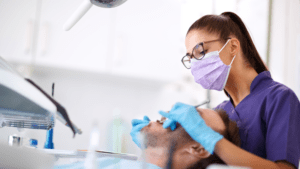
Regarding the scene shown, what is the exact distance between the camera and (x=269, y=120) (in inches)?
37.3

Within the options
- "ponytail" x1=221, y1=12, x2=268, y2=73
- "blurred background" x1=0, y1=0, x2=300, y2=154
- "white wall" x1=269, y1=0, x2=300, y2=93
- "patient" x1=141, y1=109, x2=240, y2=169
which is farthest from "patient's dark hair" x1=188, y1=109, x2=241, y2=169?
"white wall" x1=269, y1=0, x2=300, y2=93

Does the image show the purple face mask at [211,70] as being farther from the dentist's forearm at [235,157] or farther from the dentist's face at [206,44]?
the dentist's forearm at [235,157]

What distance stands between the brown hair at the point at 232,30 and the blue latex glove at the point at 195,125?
1.38 ft

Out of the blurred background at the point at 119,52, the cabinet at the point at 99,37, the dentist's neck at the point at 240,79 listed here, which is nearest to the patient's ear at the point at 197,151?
the dentist's neck at the point at 240,79

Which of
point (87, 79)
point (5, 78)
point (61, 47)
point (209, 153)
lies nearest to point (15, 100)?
point (5, 78)

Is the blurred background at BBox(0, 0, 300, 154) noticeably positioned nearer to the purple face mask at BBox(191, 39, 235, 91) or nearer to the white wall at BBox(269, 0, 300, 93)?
the white wall at BBox(269, 0, 300, 93)

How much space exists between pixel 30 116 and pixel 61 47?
5.98 feet

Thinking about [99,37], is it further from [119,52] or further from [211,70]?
[211,70]

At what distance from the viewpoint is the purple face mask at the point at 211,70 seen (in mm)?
1159

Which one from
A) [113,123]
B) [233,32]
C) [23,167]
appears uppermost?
[233,32]

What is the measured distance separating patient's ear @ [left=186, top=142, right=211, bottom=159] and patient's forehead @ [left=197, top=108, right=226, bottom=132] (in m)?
0.08

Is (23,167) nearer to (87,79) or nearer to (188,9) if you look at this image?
(87,79)

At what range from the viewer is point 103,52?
2.40 m

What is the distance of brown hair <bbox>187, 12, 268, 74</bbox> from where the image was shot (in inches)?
44.0
